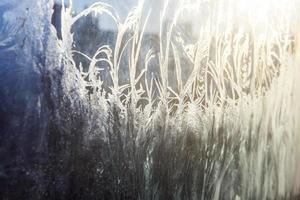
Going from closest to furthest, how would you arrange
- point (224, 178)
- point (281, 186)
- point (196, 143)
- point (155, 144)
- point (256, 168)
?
1. point (155, 144)
2. point (196, 143)
3. point (224, 178)
4. point (256, 168)
5. point (281, 186)

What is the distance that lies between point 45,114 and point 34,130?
0.09 meters

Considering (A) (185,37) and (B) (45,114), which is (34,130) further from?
(A) (185,37)

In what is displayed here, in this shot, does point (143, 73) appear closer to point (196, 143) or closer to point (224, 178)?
point (196, 143)

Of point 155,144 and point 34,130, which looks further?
point 155,144

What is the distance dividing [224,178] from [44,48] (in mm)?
1626

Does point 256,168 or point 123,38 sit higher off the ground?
point 123,38

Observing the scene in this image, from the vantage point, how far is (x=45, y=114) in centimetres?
203

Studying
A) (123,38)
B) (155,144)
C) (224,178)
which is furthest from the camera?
(224,178)

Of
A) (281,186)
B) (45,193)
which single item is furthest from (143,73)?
(281,186)

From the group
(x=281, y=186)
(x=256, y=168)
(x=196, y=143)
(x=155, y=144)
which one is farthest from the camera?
(x=281, y=186)

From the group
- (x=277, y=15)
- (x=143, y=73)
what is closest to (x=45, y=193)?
(x=143, y=73)

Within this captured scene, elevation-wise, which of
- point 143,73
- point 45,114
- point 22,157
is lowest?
point 22,157

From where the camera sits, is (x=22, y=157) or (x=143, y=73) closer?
(x=22, y=157)

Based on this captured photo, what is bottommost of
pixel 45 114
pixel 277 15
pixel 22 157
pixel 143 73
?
pixel 22 157
